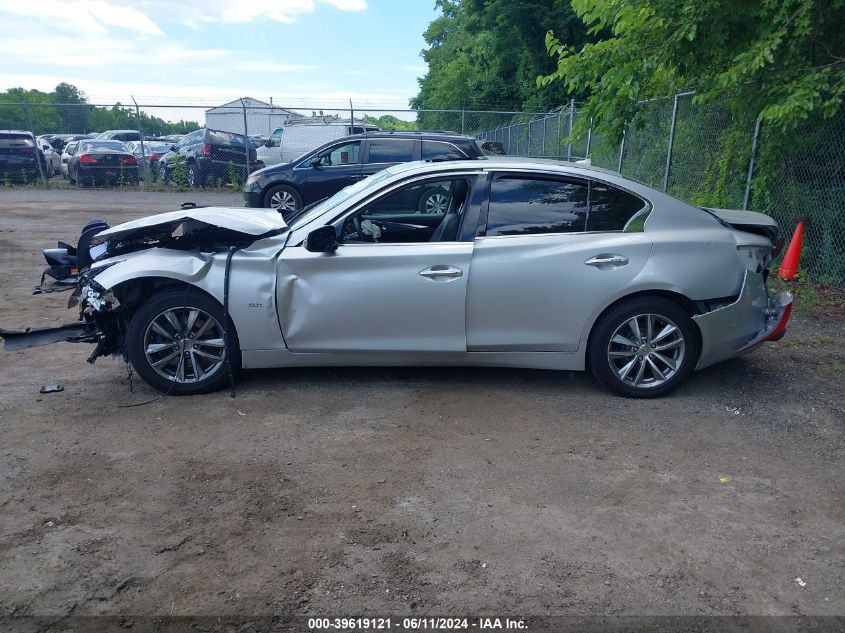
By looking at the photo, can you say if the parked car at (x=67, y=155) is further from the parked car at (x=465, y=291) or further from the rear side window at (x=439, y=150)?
the parked car at (x=465, y=291)

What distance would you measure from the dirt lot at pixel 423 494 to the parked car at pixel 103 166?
17.6 metres

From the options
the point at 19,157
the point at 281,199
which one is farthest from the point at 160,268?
the point at 19,157

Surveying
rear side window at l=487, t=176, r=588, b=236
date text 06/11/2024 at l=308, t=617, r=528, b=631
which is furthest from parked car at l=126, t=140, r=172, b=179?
date text 06/11/2024 at l=308, t=617, r=528, b=631

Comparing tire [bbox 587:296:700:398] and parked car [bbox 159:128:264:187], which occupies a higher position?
parked car [bbox 159:128:264:187]

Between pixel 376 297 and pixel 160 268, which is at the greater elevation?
pixel 160 268

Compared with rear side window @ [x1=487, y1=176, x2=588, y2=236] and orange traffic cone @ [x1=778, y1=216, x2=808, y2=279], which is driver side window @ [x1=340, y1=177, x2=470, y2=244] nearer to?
rear side window @ [x1=487, y1=176, x2=588, y2=236]

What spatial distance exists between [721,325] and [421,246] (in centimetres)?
222

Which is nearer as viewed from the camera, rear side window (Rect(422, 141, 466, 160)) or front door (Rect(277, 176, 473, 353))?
front door (Rect(277, 176, 473, 353))

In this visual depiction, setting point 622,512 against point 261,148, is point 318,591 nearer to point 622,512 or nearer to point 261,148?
point 622,512

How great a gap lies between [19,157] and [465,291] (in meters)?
22.0

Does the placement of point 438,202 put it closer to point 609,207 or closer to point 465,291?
point 465,291

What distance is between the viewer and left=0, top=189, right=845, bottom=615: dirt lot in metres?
3.00

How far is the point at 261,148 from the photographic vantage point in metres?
23.0

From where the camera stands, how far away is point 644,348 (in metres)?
5.00
